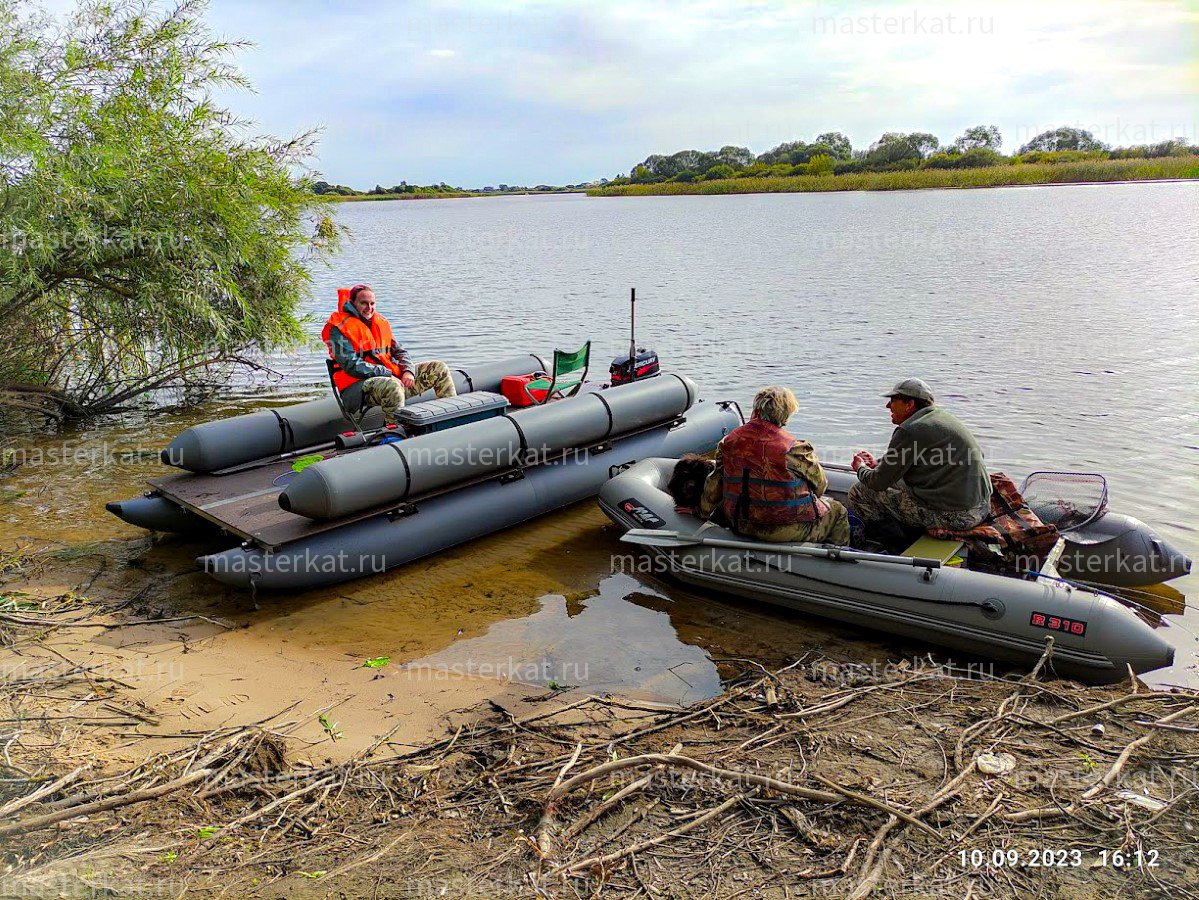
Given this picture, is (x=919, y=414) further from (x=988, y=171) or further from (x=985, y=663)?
(x=988, y=171)

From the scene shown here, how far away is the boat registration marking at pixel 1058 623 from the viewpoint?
4.25 m

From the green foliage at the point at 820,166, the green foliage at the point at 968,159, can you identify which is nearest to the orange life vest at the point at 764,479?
the green foliage at the point at 968,159

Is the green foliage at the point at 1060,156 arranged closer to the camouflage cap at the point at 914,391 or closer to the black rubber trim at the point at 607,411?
the black rubber trim at the point at 607,411

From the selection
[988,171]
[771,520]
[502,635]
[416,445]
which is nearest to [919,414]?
[771,520]

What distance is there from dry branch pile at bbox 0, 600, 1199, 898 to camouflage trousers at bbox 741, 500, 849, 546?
1.33 m

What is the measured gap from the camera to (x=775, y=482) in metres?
5.00

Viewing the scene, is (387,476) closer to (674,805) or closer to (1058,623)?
(674,805)

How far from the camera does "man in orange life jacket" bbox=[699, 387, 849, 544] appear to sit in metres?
4.95

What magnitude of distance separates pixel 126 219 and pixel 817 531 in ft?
21.6

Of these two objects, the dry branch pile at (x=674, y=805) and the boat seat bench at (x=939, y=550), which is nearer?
the dry branch pile at (x=674, y=805)

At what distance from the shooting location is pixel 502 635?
16.2 feet

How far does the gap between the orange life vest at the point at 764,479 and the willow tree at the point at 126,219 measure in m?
5.48

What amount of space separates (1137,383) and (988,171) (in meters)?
33.4

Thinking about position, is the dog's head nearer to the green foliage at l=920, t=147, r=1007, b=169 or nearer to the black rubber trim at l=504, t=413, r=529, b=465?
the black rubber trim at l=504, t=413, r=529, b=465
